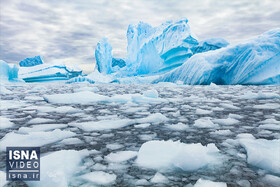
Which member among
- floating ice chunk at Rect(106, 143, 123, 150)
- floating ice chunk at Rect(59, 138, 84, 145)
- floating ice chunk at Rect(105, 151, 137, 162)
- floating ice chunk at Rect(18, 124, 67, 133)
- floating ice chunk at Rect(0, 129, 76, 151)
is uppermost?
floating ice chunk at Rect(18, 124, 67, 133)

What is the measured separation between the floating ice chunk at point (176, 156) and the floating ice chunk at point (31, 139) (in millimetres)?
748

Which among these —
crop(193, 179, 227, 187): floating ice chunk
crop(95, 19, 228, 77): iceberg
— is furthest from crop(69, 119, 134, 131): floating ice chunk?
crop(95, 19, 228, 77): iceberg

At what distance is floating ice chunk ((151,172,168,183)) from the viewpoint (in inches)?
40.3

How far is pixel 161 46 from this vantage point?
22.2m

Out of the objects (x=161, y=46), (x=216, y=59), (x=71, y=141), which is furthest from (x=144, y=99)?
(x=161, y=46)

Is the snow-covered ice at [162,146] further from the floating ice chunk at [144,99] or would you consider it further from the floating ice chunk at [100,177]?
the floating ice chunk at [144,99]

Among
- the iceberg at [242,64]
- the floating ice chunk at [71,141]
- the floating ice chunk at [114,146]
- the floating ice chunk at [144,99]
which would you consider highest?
the iceberg at [242,64]

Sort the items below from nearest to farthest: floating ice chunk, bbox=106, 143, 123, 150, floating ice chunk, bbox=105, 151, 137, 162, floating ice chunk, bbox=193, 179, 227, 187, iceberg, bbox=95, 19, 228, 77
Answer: floating ice chunk, bbox=193, 179, 227, 187, floating ice chunk, bbox=105, 151, 137, 162, floating ice chunk, bbox=106, 143, 123, 150, iceberg, bbox=95, 19, 228, 77

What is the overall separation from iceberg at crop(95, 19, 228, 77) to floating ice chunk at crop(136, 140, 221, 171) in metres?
17.2

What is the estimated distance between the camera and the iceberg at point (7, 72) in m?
16.5

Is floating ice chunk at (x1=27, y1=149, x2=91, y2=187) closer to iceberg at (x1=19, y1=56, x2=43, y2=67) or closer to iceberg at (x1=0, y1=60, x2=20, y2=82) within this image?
iceberg at (x1=0, y1=60, x2=20, y2=82)

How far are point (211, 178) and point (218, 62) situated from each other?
11962 mm

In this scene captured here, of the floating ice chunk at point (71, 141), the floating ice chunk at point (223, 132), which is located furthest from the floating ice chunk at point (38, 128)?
the floating ice chunk at point (223, 132)

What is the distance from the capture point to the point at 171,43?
21.1m
